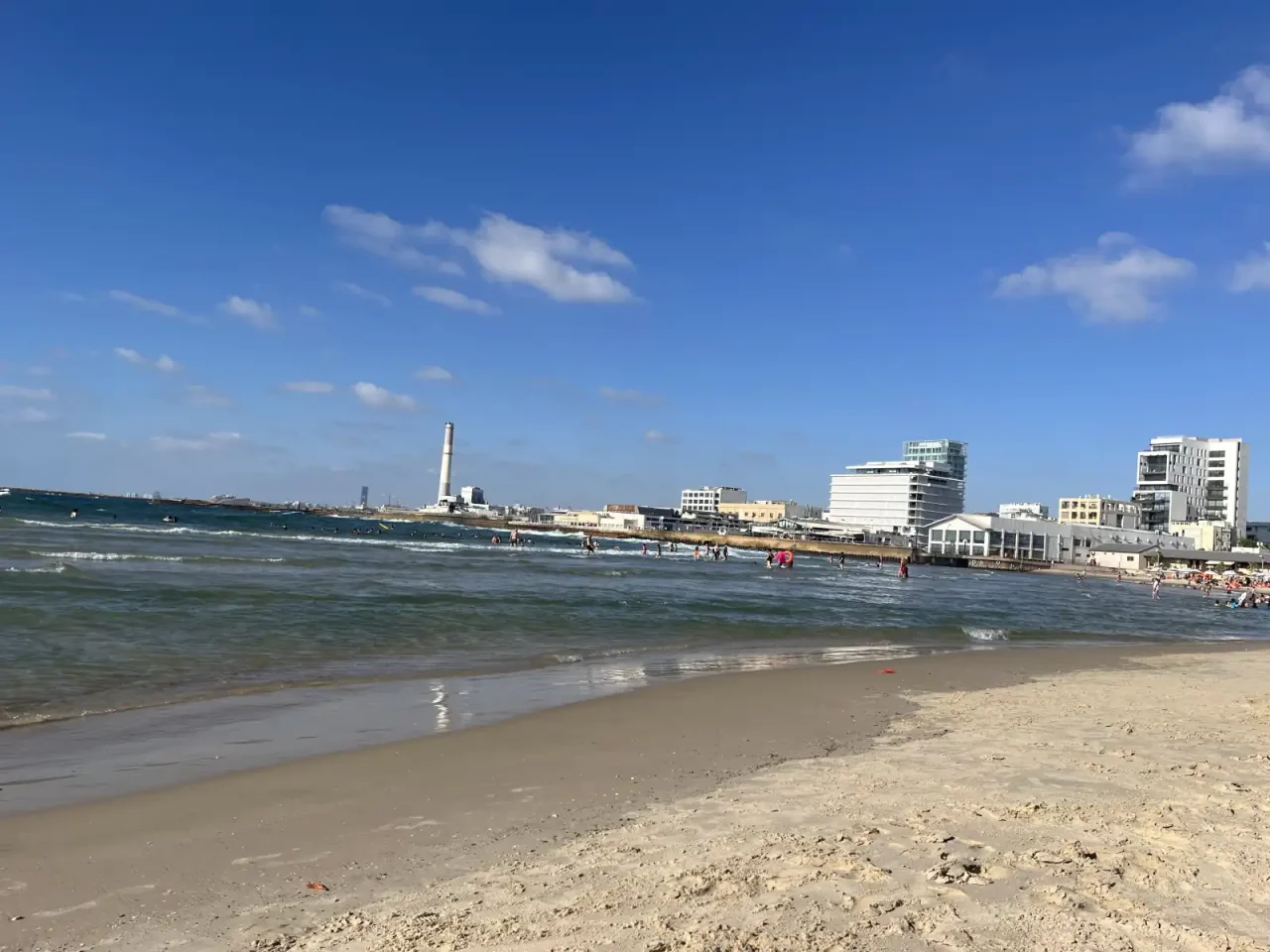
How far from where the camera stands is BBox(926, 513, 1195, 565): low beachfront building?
106 meters

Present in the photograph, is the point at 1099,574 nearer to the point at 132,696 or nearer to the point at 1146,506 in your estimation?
the point at 1146,506

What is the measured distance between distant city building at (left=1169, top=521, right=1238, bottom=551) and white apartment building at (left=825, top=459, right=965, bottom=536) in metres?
41.8

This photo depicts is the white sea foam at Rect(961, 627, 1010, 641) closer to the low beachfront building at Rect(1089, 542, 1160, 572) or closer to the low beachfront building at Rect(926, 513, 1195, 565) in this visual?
the low beachfront building at Rect(1089, 542, 1160, 572)

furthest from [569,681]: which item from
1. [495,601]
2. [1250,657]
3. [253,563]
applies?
[253,563]

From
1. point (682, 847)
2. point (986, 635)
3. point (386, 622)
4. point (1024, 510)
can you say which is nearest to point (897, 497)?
point (1024, 510)

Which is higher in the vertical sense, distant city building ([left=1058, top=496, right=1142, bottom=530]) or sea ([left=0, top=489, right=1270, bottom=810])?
distant city building ([left=1058, top=496, right=1142, bottom=530])

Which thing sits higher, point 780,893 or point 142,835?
point 780,893

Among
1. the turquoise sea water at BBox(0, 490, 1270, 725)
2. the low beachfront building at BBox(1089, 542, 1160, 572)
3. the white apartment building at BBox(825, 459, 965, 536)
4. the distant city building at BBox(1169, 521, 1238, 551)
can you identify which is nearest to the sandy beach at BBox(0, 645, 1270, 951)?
the turquoise sea water at BBox(0, 490, 1270, 725)

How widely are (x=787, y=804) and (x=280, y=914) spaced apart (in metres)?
3.47

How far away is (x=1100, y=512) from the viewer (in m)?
142

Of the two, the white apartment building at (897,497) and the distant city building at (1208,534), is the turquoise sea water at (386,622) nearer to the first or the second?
the distant city building at (1208,534)

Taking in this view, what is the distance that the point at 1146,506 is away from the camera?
491ft

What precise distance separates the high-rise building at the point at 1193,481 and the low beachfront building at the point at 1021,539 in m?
40.1

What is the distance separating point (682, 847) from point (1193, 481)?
180 metres
